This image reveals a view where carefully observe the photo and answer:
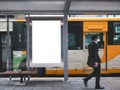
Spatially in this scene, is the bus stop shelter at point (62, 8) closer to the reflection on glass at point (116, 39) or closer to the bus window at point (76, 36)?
the bus window at point (76, 36)

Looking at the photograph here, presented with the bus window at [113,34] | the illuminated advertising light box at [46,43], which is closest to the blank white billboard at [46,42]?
the illuminated advertising light box at [46,43]

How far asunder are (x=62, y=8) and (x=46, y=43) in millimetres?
1264

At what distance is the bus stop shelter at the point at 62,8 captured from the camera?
43.9ft

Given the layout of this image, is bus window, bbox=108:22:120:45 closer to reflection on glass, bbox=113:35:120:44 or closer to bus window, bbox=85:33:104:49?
reflection on glass, bbox=113:35:120:44

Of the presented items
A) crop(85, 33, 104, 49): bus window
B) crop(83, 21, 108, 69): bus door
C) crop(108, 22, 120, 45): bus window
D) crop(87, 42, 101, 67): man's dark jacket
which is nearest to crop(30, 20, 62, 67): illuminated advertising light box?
crop(87, 42, 101, 67): man's dark jacket

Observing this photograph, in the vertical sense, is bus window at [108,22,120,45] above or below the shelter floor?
above

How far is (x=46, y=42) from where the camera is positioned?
1396 centimetres

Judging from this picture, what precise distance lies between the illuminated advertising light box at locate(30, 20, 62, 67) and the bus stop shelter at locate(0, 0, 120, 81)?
205 millimetres

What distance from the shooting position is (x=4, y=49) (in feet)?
Answer: 61.2

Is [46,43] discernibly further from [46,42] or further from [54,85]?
[54,85]

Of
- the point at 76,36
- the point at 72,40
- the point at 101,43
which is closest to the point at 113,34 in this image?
the point at 101,43

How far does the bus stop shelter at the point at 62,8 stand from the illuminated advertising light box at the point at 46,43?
0.67 ft

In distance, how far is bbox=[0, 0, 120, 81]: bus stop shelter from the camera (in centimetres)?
1339

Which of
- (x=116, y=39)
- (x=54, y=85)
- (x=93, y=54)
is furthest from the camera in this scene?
(x=116, y=39)
